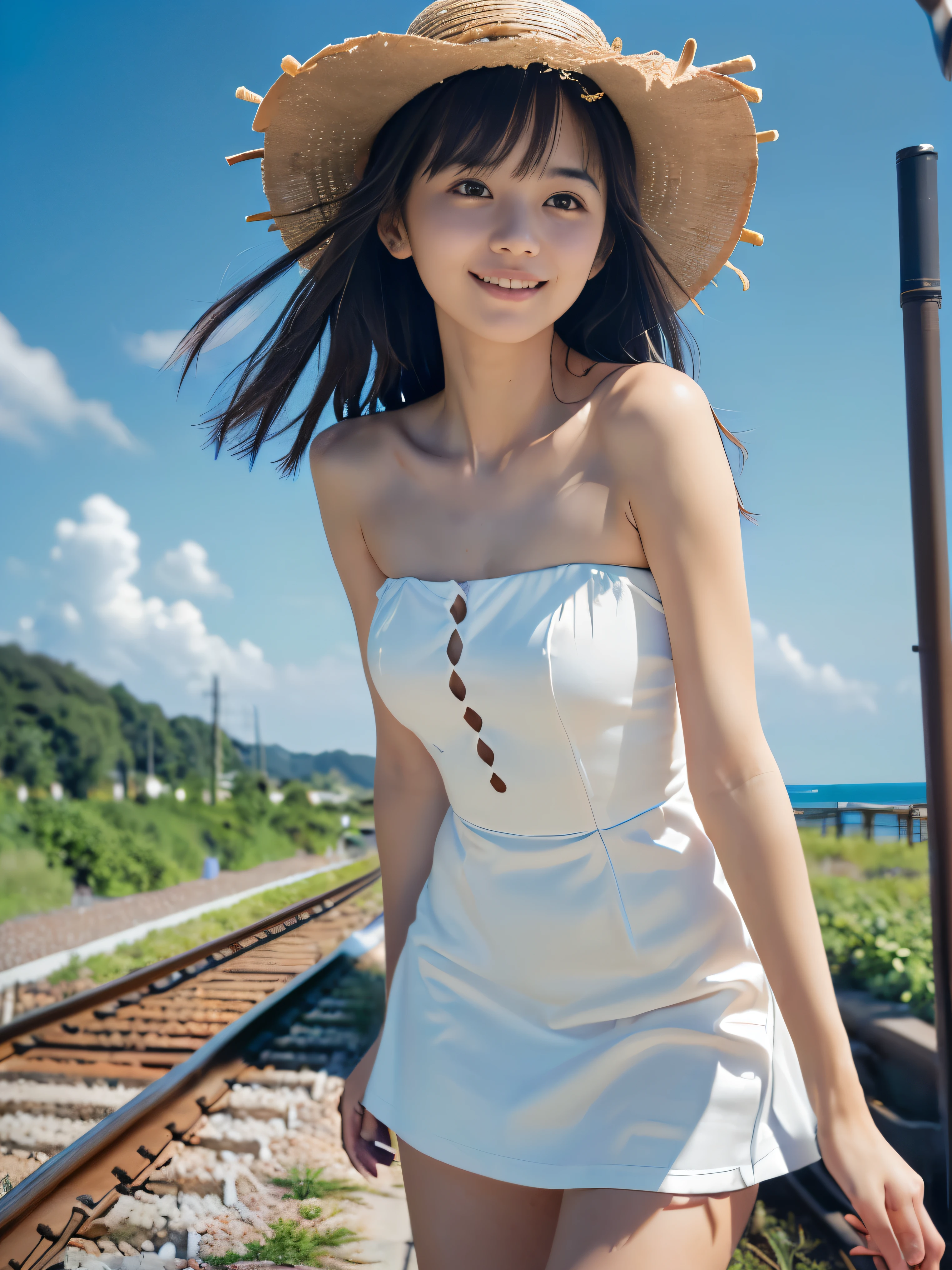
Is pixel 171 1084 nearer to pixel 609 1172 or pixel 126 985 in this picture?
Result: pixel 126 985

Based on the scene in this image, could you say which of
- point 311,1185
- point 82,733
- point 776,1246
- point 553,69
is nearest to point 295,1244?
point 311,1185

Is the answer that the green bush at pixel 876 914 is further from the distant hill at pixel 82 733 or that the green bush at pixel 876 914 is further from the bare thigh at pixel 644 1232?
the distant hill at pixel 82 733

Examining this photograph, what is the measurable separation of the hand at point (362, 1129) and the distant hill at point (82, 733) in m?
21.9

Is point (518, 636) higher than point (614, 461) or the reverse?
the reverse

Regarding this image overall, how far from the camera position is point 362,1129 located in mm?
1647

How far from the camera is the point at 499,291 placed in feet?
4.49

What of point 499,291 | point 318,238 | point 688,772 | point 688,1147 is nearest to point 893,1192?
point 688,1147

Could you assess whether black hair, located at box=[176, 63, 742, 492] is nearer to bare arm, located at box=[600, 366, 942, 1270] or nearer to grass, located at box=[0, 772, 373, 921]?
bare arm, located at box=[600, 366, 942, 1270]

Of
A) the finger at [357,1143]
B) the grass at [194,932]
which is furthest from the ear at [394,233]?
the grass at [194,932]

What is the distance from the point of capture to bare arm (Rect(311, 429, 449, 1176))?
1.65 m

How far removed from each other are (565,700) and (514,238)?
67 cm

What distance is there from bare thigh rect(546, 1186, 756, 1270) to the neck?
107 cm

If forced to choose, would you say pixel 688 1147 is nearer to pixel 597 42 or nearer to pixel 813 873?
pixel 597 42

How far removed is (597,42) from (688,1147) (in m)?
1.62
